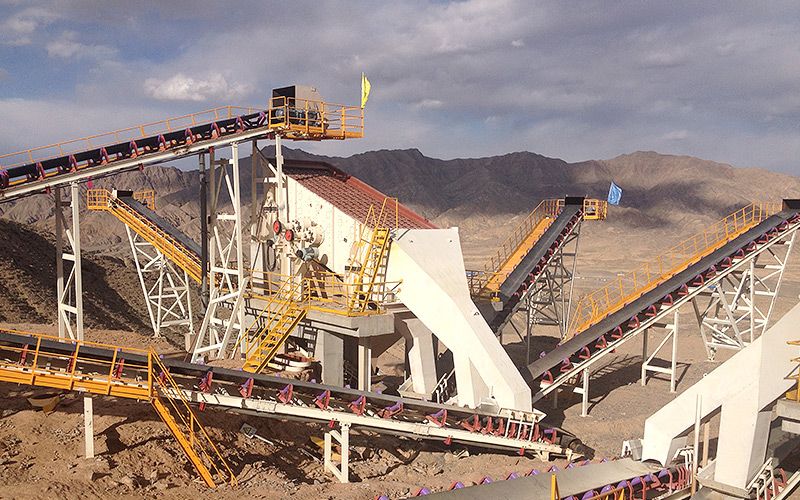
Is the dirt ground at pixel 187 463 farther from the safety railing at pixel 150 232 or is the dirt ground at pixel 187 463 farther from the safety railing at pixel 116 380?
the safety railing at pixel 150 232

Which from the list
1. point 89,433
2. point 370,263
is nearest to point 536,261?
point 370,263

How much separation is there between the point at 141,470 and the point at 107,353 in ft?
6.99

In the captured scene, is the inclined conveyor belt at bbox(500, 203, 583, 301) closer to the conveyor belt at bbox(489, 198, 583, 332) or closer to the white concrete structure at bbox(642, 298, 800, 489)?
the conveyor belt at bbox(489, 198, 583, 332)

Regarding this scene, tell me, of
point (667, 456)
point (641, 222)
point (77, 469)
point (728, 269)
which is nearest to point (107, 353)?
point (77, 469)

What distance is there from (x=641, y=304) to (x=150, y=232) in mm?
15768

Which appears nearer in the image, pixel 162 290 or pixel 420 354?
pixel 420 354

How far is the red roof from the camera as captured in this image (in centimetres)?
1652

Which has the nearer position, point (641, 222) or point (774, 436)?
point (774, 436)

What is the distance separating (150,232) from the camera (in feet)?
70.3

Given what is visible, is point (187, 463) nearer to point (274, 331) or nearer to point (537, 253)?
point (274, 331)

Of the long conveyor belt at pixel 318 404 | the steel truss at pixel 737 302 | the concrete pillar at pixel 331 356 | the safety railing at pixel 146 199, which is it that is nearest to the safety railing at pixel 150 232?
the safety railing at pixel 146 199

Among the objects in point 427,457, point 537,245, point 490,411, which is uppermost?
point 537,245

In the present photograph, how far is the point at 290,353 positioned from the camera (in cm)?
1698

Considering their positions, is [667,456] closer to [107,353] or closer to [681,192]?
[107,353]
